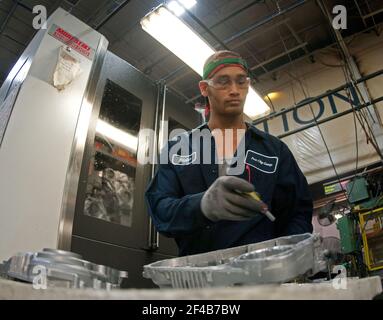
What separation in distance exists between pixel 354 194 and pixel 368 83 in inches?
60.0

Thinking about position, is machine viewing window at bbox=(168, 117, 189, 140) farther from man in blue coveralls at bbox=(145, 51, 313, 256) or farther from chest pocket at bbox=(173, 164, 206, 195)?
chest pocket at bbox=(173, 164, 206, 195)

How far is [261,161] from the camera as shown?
45.4 inches

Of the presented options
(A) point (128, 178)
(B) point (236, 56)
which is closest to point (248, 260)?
(B) point (236, 56)

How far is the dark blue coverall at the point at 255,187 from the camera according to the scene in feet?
3.23

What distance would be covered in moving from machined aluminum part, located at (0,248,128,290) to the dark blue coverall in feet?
1.08

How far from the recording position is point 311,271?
0.56 m

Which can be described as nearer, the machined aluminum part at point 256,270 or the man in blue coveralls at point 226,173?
the machined aluminum part at point 256,270

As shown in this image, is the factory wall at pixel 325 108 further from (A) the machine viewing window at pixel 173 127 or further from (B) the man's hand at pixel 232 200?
(B) the man's hand at pixel 232 200

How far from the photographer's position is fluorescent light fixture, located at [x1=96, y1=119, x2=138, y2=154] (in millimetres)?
1793

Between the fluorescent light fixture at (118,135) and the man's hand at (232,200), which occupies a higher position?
the fluorescent light fixture at (118,135)

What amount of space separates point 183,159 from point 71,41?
1.07m

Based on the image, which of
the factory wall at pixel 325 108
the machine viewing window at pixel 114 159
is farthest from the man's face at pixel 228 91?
the factory wall at pixel 325 108

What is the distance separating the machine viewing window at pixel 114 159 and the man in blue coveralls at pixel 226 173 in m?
0.64
